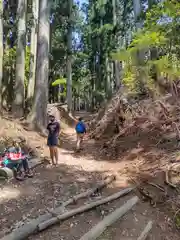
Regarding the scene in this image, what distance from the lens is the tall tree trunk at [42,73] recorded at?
11.7 metres

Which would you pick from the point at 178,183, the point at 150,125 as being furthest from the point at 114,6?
the point at 178,183

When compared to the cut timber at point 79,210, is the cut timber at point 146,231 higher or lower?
lower

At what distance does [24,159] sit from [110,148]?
429 cm

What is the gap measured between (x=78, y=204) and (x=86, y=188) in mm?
906

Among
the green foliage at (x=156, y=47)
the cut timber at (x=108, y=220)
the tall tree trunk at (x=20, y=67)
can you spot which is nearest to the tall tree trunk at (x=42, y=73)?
the tall tree trunk at (x=20, y=67)

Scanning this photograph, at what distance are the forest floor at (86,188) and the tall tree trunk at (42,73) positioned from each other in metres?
2.10

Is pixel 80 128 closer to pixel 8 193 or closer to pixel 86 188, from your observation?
pixel 86 188

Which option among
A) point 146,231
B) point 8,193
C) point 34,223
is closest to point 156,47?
point 146,231

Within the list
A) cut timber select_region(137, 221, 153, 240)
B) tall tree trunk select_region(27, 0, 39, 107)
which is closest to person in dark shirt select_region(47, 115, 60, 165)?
cut timber select_region(137, 221, 153, 240)

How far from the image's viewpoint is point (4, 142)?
8.76 meters

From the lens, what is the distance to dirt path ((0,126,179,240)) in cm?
476

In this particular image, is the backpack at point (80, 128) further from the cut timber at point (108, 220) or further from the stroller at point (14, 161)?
the cut timber at point (108, 220)

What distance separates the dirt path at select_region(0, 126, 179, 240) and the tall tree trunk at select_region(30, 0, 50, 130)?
13.1 ft

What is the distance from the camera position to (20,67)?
14305 mm
